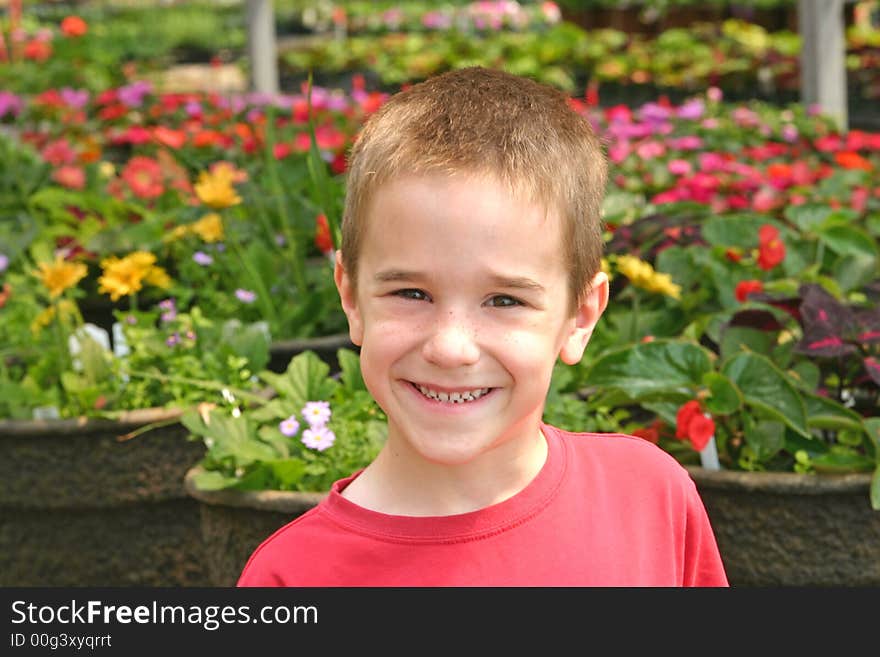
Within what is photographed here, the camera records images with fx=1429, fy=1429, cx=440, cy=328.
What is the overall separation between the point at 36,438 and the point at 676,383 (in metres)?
1.30

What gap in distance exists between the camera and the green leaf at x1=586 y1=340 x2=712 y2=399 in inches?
95.2

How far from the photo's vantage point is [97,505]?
2.93 m

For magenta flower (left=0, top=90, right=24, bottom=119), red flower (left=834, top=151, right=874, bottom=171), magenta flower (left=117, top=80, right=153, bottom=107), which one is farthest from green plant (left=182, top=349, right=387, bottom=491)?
magenta flower (left=0, top=90, right=24, bottom=119)

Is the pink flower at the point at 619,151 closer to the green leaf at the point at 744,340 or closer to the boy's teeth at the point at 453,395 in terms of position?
the green leaf at the point at 744,340

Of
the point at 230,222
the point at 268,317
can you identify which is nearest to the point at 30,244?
the point at 230,222

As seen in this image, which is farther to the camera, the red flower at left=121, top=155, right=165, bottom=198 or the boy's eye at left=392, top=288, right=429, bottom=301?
the red flower at left=121, top=155, right=165, bottom=198

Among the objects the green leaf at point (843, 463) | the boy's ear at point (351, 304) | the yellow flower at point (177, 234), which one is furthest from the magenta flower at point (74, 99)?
the boy's ear at point (351, 304)

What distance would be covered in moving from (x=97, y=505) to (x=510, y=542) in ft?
5.52

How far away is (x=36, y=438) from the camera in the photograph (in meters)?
2.87

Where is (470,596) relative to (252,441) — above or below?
above

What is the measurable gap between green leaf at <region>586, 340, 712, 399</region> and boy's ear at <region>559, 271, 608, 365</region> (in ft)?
2.93

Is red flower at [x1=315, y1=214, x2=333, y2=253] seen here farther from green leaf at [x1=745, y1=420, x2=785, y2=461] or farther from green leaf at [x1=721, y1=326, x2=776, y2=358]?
green leaf at [x1=745, y1=420, x2=785, y2=461]

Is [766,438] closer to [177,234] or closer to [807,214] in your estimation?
[807,214]

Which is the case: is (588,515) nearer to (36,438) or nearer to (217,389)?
(217,389)
